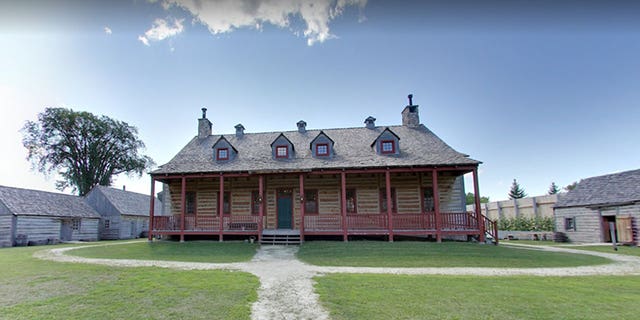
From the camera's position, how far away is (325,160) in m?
17.8

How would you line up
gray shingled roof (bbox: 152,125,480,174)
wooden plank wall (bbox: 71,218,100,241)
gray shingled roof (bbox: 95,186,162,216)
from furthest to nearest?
1. gray shingled roof (bbox: 95,186,162,216)
2. wooden plank wall (bbox: 71,218,100,241)
3. gray shingled roof (bbox: 152,125,480,174)

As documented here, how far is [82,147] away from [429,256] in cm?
4574

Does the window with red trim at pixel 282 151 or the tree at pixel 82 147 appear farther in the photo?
the tree at pixel 82 147

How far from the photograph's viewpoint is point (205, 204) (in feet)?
61.9

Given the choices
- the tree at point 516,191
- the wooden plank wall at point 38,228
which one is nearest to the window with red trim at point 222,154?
the wooden plank wall at point 38,228

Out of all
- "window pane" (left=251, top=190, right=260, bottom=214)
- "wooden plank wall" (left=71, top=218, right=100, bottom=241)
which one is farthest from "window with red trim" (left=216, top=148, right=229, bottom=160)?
"wooden plank wall" (left=71, top=218, right=100, bottom=241)

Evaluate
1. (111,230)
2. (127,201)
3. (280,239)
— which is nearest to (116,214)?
(111,230)

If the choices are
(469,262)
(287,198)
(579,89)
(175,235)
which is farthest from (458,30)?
(175,235)

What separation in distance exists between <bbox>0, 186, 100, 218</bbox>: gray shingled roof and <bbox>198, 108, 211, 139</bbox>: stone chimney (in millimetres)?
13794

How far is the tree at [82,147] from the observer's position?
3762 cm

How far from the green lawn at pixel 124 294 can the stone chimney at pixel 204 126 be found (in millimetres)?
14201

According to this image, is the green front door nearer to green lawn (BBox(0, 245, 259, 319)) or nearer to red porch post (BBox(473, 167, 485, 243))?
green lawn (BBox(0, 245, 259, 319))

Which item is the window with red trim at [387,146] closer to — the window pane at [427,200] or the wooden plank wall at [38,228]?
the window pane at [427,200]

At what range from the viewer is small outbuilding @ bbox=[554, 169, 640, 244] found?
17.6 metres
